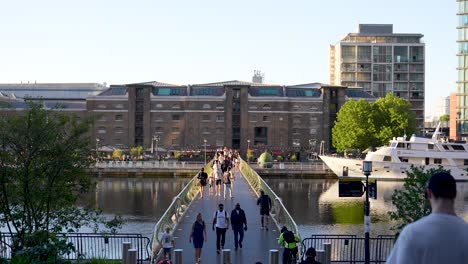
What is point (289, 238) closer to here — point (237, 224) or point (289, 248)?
point (289, 248)

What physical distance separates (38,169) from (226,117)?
87.8 m

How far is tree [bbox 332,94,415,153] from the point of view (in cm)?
9050

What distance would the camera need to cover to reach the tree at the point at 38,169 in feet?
69.5

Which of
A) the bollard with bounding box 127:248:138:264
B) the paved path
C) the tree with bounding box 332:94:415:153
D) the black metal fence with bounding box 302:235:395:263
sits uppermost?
the tree with bounding box 332:94:415:153

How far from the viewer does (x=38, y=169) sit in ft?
71.5

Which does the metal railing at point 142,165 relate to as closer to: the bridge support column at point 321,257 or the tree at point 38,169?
the tree at point 38,169

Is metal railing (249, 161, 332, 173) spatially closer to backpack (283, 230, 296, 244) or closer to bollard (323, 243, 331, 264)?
bollard (323, 243, 331, 264)

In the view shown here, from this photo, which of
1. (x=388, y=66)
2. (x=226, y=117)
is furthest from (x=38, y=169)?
(x=388, y=66)

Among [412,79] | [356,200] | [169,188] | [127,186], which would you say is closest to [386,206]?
[356,200]

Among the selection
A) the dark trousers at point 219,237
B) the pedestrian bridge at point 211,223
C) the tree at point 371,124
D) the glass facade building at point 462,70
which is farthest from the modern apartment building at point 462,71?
the dark trousers at point 219,237

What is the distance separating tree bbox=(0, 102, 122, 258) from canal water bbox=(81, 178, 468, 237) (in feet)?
23.1

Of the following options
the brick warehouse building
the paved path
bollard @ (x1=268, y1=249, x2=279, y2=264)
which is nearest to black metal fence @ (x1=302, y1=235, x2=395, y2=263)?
the paved path

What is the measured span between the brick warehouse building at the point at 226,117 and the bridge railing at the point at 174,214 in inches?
2741

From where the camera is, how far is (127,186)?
7269 cm
